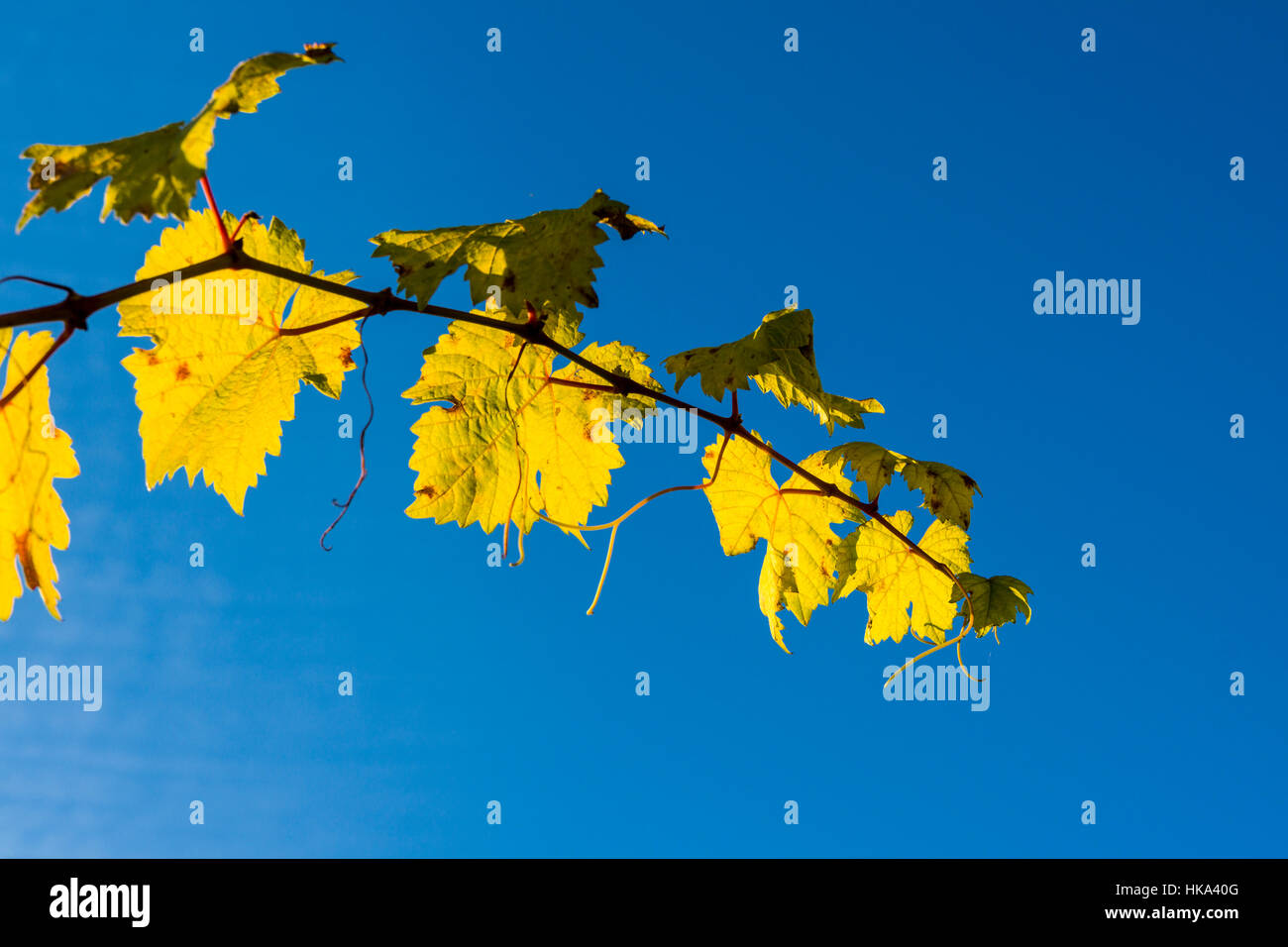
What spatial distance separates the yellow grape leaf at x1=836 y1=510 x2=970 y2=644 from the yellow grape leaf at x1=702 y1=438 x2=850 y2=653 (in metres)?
0.06

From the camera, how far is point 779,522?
209 centimetres

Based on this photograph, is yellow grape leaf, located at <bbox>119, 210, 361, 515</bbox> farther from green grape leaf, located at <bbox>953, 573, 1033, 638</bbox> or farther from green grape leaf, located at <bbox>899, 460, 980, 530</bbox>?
green grape leaf, located at <bbox>953, 573, 1033, 638</bbox>

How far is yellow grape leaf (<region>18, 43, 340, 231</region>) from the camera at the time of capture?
108 cm

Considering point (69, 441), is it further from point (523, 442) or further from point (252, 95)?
point (523, 442)

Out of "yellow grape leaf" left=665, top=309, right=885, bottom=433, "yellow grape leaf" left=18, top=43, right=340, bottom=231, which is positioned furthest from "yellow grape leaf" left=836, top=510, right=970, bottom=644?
"yellow grape leaf" left=18, top=43, right=340, bottom=231

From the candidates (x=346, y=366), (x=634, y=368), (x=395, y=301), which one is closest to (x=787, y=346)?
(x=634, y=368)

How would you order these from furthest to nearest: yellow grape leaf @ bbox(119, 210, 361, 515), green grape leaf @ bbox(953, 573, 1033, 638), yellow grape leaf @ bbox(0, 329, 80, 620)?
1. green grape leaf @ bbox(953, 573, 1033, 638)
2. yellow grape leaf @ bbox(119, 210, 361, 515)
3. yellow grape leaf @ bbox(0, 329, 80, 620)

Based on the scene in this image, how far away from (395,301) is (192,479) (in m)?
0.59

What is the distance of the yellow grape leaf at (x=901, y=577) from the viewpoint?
2121 millimetres

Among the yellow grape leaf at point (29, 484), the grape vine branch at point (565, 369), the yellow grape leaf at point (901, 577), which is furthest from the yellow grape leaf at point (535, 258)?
the yellow grape leaf at point (901, 577)

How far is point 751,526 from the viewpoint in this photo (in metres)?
2.10

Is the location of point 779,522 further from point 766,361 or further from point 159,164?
point 159,164

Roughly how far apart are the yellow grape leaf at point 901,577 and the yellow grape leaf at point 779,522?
0.06 m

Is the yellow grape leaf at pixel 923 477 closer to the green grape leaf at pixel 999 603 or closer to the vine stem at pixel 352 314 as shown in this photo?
the vine stem at pixel 352 314
